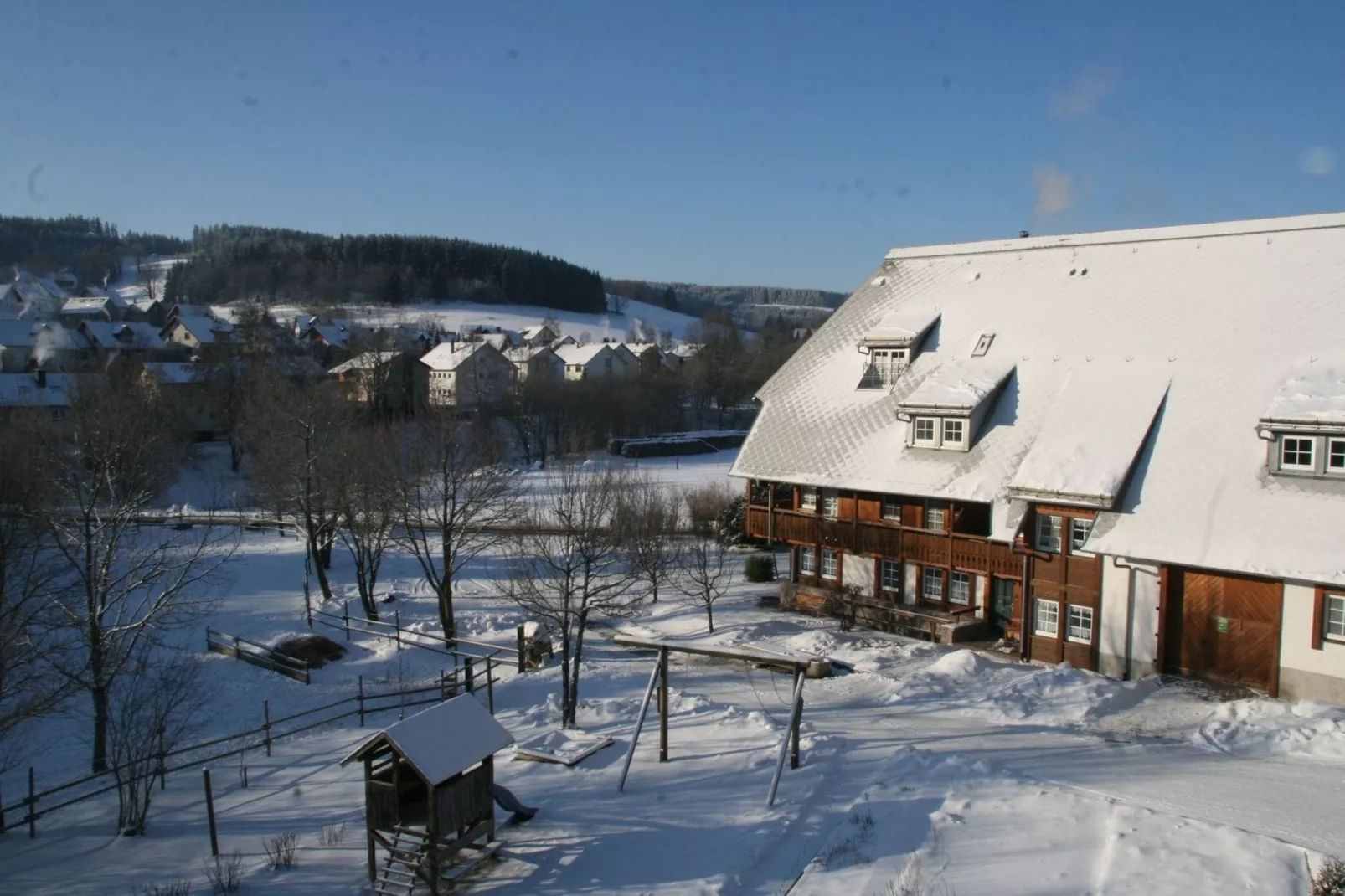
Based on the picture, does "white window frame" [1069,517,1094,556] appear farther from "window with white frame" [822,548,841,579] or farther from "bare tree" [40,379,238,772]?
"bare tree" [40,379,238,772]

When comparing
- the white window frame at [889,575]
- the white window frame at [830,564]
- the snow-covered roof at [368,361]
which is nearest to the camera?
the white window frame at [889,575]

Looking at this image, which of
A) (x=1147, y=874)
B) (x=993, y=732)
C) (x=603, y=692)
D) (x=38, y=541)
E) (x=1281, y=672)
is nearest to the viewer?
(x=1147, y=874)

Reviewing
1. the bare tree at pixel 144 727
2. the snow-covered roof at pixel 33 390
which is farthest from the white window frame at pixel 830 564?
the snow-covered roof at pixel 33 390

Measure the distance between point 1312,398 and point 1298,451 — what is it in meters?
1.11

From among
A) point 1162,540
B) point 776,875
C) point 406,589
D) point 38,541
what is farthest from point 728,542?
point 776,875

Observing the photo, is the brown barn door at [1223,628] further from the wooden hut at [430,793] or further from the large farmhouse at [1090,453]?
the wooden hut at [430,793]

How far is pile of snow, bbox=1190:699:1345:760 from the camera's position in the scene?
15.8m

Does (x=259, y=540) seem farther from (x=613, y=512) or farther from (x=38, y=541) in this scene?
(x=613, y=512)

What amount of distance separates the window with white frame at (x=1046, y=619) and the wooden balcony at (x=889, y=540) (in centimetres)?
96

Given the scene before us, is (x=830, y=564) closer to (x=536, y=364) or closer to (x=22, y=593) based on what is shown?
(x=22, y=593)

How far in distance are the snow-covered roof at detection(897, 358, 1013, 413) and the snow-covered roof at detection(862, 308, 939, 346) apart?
1553mm

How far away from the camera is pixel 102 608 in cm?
1917

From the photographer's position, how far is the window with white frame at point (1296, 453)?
19484 millimetres

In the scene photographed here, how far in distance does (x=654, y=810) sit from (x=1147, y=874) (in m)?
5.98
